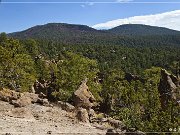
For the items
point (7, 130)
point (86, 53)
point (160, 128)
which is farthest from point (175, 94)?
point (86, 53)

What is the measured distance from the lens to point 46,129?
21469 millimetres

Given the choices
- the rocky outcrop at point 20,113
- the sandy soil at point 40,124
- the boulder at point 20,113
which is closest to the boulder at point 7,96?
the sandy soil at point 40,124

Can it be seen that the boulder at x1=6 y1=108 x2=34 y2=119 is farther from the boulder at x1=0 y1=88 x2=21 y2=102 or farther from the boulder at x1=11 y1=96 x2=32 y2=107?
the boulder at x1=0 y1=88 x2=21 y2=102

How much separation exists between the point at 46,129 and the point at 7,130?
2.61 m

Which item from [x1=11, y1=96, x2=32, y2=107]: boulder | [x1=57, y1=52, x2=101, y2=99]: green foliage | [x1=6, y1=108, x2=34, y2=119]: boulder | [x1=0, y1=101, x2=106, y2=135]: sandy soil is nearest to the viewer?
[x1=0, y1=101, x2=106, y2=135]: sandy soil

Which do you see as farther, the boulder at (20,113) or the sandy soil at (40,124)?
the boulder at (20,113)

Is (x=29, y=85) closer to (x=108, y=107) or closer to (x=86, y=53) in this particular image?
(x=108, y=107)

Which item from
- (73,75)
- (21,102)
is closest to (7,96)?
(21,102)

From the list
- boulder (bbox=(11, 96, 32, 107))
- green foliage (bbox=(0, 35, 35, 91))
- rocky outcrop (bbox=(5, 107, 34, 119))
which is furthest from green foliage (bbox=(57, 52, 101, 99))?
rocky outcrop (bbox=(5, 107, 34, 119))

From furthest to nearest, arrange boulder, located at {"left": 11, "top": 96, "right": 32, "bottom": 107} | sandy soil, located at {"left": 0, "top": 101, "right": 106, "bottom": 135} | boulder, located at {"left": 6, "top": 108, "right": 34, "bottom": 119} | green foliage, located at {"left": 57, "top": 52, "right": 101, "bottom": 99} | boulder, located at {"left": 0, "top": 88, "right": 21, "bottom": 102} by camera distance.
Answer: green foliage, located at {"left": 57, "top": 52, "right": 101, "bottom": 99}
boulder, located at {"left": 0, "top": 88, "right": 21, "bottom": 102}
boulder, located at {"left": 11, "top": 96, "right": 32, "bottom": 107}
boulder, located at {"left": 6, "top": 108, "right": 34, "bottom": 119}
sandy soil, located at {"left": 0, "top": 101, "right": 106, "bottom": 135}

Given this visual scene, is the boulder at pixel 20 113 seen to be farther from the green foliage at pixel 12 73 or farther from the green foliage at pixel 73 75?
the green foliage at pixel 12 73

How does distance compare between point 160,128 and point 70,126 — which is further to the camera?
point 160,128

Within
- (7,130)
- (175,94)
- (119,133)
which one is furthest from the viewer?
(175,94)

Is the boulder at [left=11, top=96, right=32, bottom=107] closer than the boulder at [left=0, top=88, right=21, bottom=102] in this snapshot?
Yes
